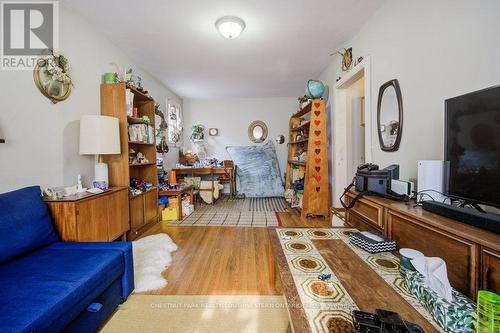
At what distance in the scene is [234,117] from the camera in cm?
573

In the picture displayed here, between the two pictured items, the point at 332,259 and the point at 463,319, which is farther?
the point at 332,259

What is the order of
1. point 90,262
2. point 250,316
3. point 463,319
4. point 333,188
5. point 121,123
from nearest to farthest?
point 463,319, point 90,262, point 250,316, point 121,123, point 333,188

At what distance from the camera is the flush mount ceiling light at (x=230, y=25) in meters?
2.26

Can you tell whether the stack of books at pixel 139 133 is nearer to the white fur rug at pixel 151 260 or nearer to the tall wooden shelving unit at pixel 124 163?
the tall wooden shelving unit at pixel 124 163

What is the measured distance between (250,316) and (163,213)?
2.50 metres

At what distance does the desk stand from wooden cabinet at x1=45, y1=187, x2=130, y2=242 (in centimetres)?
240

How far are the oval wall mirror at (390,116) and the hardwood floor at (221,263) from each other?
1378mm

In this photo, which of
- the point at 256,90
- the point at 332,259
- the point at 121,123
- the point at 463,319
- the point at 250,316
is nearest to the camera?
the point at 463,319

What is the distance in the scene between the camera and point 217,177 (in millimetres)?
5395

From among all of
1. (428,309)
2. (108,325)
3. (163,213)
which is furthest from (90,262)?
(163,213)

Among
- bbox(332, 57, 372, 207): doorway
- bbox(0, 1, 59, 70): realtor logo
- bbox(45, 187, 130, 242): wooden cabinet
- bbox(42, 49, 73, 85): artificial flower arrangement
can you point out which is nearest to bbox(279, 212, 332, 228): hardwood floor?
bbox(332, 57, 372, 207): doorway

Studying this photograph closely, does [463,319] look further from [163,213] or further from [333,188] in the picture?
[163,213]

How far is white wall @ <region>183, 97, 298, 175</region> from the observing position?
5.73 m

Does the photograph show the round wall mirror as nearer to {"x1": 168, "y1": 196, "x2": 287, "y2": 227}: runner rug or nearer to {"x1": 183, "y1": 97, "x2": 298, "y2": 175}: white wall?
{"x1": 183, "y1": 97, "x2": 298, "y2": 175}: white wall
